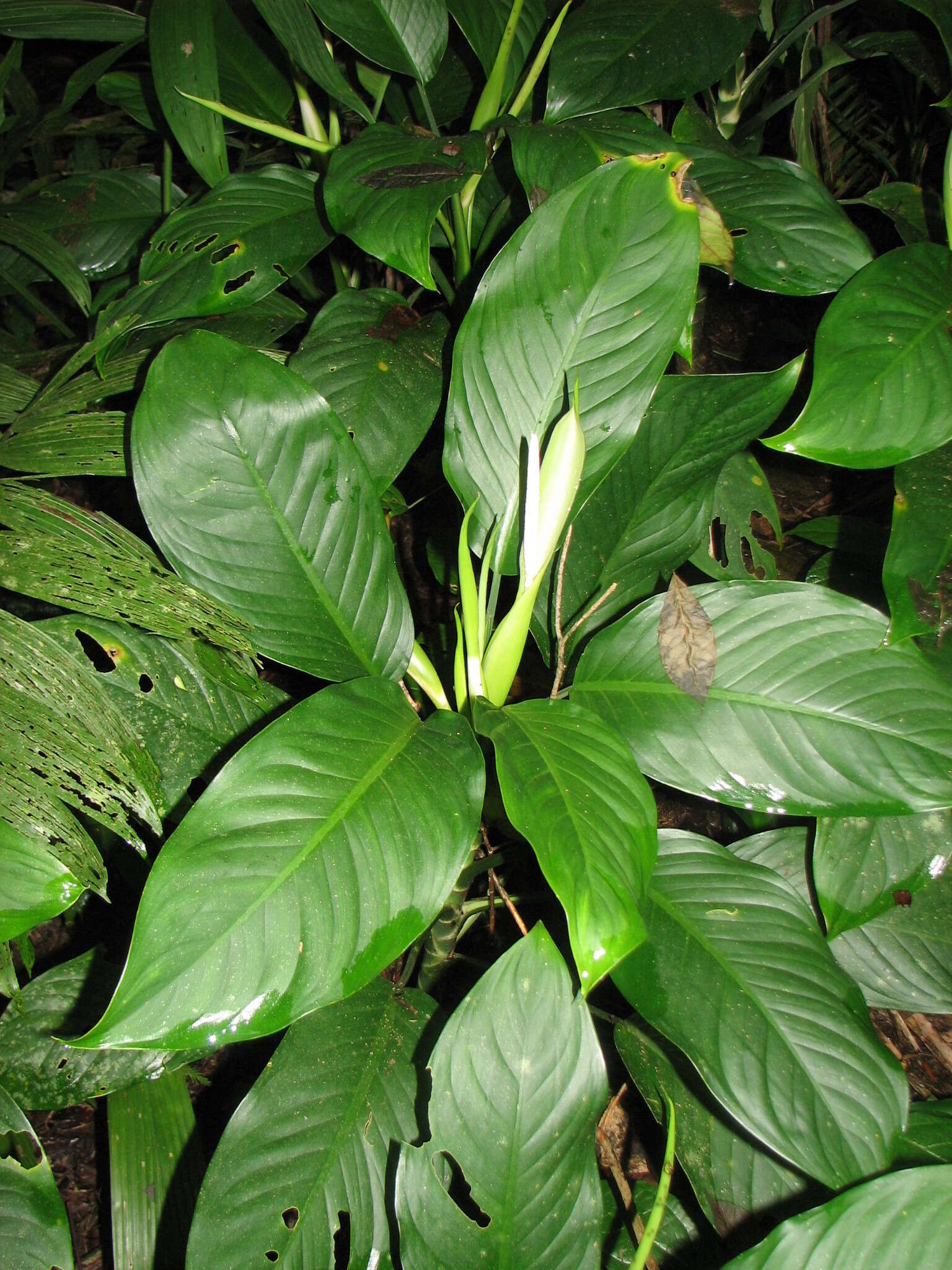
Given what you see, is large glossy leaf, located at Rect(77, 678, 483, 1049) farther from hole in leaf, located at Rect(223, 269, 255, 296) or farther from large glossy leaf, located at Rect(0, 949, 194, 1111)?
hole in leaf, located at Rect(223, 269, 255, 296)

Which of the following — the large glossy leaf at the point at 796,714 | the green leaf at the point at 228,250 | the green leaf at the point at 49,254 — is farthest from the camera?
the green leaf at the point at 49,254

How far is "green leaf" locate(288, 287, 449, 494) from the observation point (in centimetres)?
101

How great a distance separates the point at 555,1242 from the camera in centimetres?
78

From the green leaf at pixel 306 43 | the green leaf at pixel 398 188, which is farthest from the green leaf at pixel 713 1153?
the green leaf at pixel 306 43

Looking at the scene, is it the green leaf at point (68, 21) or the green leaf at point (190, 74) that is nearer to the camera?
the green leaf at point (190, 74)

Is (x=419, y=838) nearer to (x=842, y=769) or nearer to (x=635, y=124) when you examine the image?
(x=842, y=769)

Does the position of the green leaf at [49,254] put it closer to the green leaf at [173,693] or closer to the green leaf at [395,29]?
the green leaf at [395,29]

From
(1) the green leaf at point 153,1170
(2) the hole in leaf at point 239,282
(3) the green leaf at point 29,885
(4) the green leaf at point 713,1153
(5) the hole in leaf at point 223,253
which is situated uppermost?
(5) the hole in leaf at point 223,253

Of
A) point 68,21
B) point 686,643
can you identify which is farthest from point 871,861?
point 68,21

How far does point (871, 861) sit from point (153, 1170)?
1.01m

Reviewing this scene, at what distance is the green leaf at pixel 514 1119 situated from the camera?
771mm

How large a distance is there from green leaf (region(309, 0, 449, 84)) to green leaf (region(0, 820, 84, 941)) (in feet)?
3.76

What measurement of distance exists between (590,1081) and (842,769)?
406 mm

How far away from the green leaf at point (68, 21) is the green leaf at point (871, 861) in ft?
5.71
